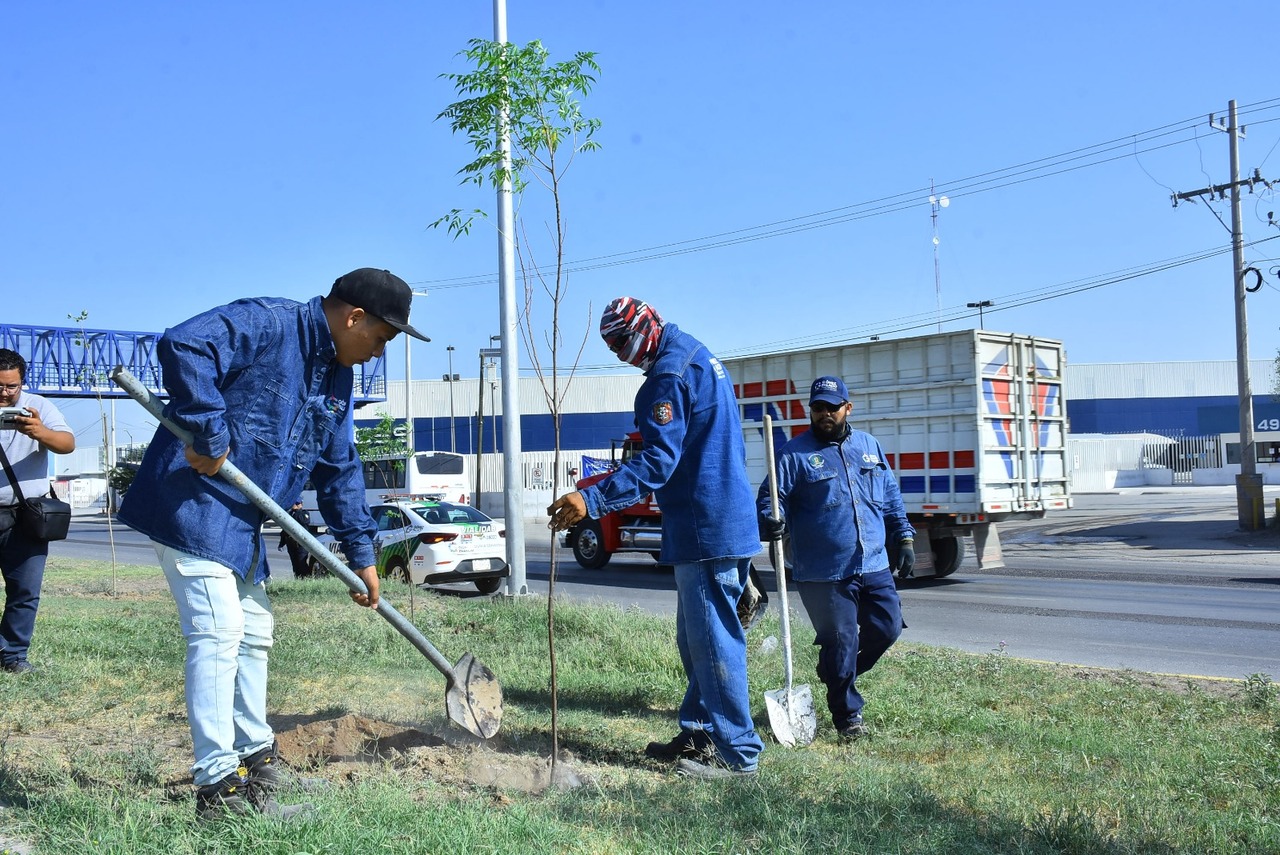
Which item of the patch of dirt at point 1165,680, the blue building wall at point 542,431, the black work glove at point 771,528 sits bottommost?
the patch of dirt at point 1165,680

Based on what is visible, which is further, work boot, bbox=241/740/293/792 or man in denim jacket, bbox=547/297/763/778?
man in denim jacket, bbox=547/297/763/778

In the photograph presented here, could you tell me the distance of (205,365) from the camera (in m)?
3.40

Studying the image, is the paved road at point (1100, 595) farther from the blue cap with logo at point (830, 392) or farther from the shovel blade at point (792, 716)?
the blue cap with logo at point (830, 392)

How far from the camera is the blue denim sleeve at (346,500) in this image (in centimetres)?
412

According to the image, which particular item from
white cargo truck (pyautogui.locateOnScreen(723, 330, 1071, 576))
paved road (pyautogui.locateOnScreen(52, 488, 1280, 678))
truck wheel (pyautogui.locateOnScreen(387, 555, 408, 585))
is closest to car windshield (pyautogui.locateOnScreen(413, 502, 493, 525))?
truck wheel (pyautogui.locateOnScreen(387, 555, 408, 585))

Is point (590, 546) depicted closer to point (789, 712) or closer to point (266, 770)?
point (789, 712)

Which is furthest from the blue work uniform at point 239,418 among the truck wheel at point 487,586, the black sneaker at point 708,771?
the truck wheel at point 487,586

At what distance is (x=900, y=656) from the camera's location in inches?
303

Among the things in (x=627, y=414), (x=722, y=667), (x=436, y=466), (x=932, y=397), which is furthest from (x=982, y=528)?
(x=627, y=414)

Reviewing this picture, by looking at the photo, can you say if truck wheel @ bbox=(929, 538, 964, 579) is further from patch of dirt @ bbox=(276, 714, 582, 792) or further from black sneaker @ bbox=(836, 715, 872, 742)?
patch of dirt @ bbox=(276, 714, 582, 792)

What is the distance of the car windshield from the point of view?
47.2 feet

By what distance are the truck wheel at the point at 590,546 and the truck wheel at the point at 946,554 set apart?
550 cm

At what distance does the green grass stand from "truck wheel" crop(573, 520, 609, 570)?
9.73m

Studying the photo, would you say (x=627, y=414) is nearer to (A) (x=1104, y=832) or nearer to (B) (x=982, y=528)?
(B) (x=982, y=528)
